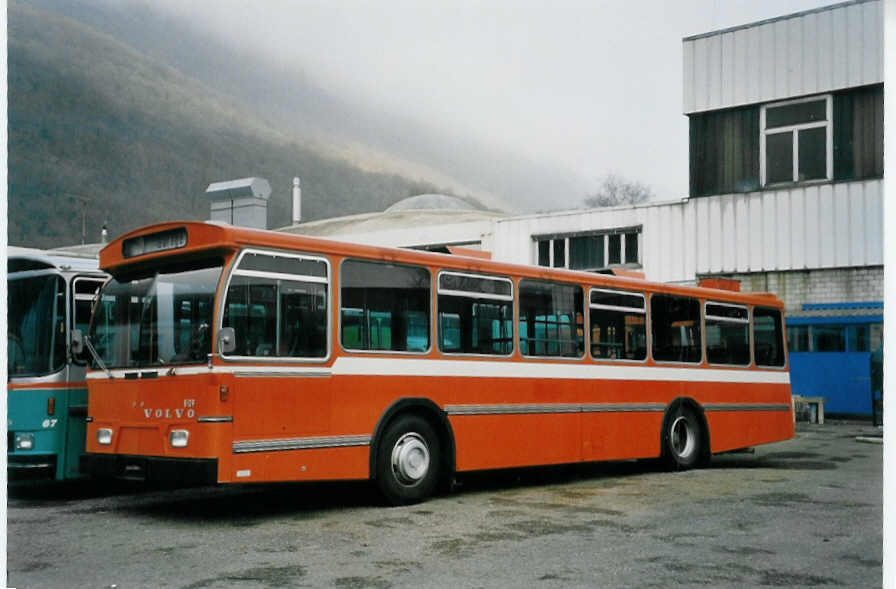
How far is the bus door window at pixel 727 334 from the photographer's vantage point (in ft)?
40.9

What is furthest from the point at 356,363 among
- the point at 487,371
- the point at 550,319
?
the point at 550,319

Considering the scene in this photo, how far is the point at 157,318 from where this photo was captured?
8266mm

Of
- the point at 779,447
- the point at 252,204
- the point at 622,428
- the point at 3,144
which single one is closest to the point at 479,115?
the point at 252,204

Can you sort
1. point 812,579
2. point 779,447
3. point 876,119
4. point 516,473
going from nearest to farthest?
point 812,579
point 876,119
point 516,473
point 779,447

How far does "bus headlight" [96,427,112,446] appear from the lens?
833 cm

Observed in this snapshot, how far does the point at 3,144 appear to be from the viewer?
866cm

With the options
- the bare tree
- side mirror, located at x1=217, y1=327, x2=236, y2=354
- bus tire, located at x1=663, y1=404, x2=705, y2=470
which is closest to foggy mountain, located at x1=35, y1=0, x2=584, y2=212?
the bare tree

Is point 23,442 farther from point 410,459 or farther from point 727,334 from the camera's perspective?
point 727,334

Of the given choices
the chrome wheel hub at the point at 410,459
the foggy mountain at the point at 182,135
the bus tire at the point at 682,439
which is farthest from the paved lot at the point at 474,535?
the foggy mountain at the point at 182,135

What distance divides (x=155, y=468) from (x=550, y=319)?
442cm

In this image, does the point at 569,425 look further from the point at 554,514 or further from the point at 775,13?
the point at 775,13

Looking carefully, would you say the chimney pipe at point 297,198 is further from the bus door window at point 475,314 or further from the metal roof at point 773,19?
the metal roof at point 773,19

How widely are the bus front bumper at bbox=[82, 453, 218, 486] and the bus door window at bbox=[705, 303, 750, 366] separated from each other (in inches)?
276

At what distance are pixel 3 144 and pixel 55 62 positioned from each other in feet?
5.88
